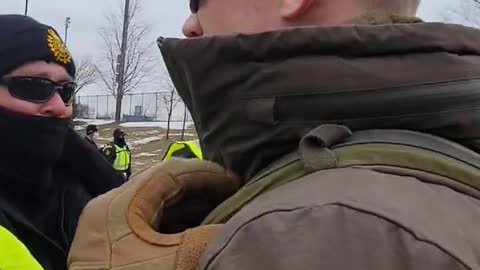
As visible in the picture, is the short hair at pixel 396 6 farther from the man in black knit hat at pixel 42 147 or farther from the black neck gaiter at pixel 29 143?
the black neck gaiter at pixel 29 143

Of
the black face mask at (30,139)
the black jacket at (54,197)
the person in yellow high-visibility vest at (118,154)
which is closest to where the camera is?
the black jacket at (54,197)

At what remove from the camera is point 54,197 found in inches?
129

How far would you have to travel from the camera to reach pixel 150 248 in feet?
3.84

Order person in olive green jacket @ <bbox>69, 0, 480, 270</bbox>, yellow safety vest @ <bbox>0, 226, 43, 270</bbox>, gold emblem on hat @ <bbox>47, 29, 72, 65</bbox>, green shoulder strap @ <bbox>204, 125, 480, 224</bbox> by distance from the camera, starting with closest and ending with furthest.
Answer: person in olive green jacket @ <bbox>69, 0, 480, 270</bbox>
green shoulder strap @ <bbox>204, 125, 480, 224</bbox>
yellow safety vest @ <bbox>0, 226, 43, 270</bbox>
gold emblem on hat @ <bbox>47, 29, 72, 65</bbox>

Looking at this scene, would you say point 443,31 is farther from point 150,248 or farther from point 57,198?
point 57,198

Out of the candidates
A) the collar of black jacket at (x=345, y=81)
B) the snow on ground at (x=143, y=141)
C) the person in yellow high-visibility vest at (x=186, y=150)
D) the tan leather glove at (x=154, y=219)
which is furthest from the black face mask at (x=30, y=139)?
the snow on ground at (x=143, y=141)

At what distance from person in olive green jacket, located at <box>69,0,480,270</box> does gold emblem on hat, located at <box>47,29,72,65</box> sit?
2050mm

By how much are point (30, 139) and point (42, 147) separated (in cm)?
7

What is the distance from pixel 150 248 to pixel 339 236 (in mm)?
348

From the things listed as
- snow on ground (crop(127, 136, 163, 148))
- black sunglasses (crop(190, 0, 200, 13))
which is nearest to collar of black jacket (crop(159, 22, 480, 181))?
black sunglasses (crop(190, 0, 200, 13))

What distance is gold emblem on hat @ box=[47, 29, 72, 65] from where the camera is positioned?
339cm

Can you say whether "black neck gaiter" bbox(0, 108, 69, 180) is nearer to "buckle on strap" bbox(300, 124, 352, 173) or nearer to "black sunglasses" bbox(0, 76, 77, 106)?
"black sunglasses" bbox(0, 76, 77, 106)

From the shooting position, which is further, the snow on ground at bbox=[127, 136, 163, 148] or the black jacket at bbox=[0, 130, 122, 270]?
the snow on ground at bbox=[127, 136, 163, 148]

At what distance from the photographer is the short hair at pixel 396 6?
1.34m
